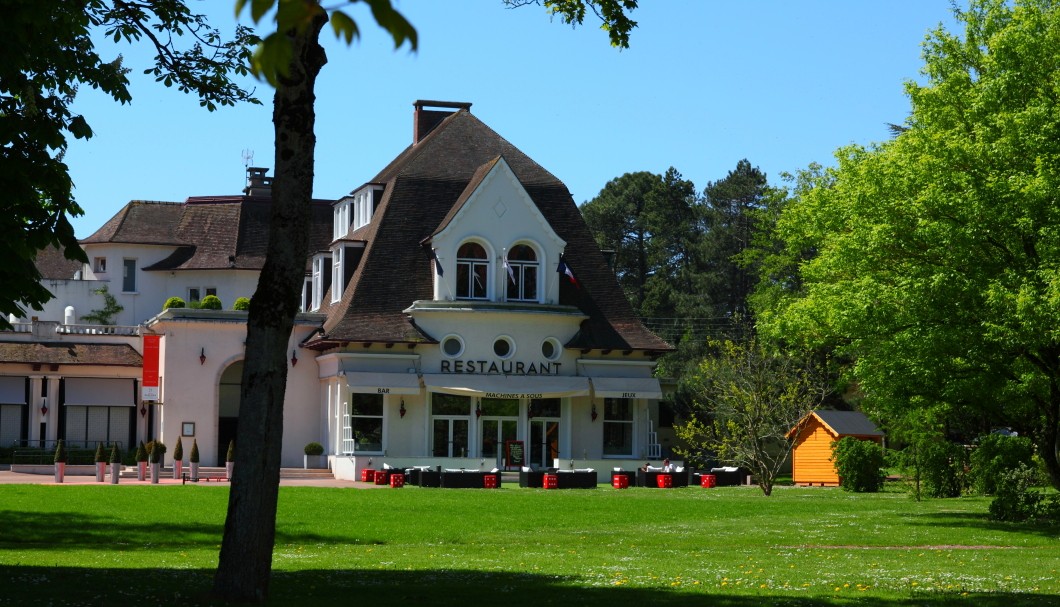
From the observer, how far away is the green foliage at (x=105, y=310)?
214 ft

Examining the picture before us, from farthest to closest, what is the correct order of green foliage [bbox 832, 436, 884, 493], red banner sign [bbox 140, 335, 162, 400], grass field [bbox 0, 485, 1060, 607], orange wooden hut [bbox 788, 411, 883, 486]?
orange wooden hut [bbox 788, 411, 883, 486] → red banner sign [bbox 140, 335, 162, 400] → green foliage [bbox 832, 436, 884, 493] → grass field [bbox 0, 485, 1060, 607]

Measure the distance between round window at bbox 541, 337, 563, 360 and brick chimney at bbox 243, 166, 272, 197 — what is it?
23.8 meters

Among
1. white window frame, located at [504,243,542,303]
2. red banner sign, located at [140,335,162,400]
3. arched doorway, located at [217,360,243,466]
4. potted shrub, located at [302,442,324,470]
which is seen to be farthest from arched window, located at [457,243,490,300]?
red banner sign, located at [140,335,162,400]

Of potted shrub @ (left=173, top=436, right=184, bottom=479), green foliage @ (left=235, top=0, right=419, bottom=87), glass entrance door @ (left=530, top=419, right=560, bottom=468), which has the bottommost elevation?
potted shrub @ (left=173, top=436, right=184, bottom=479)

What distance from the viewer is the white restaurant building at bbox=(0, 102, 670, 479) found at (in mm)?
51281

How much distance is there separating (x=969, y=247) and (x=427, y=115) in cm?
3834

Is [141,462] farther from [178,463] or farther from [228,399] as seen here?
[228,399]

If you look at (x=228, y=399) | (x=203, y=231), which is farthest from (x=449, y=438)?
(x=203, y=231)

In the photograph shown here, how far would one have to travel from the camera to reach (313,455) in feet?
175

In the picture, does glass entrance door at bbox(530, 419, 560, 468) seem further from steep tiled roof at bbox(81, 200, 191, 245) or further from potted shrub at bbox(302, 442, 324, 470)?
steep tiled roof at bbox(81, 200, 191, 245)

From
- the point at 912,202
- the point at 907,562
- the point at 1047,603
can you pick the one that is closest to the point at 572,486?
the point at 912,202

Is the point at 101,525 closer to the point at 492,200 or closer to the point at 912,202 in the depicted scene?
the point at 912,202

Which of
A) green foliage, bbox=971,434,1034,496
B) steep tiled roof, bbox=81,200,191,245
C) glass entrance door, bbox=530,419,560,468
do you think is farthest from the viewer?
steep tiled roof, bbox=81,200,191,245

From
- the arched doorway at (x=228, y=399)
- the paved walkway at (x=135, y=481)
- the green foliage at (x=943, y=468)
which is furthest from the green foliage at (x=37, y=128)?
the arched doorway at (x=228, y=399)
